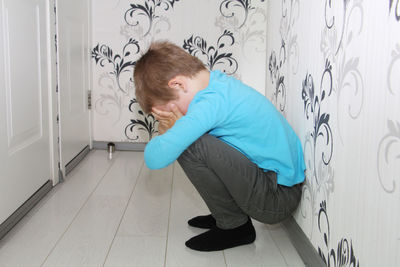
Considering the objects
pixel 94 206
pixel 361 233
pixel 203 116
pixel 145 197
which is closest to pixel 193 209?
pixel 145 197

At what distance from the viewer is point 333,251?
1073 mm

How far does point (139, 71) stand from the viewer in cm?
133

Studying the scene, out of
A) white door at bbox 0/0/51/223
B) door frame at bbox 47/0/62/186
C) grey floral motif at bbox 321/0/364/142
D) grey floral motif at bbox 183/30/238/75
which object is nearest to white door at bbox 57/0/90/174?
door frame at bbox 47/0/62/186

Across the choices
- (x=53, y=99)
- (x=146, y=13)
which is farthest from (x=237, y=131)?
(x=146, y=13)

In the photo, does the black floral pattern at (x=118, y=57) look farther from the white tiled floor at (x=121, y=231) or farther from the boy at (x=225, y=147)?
the boy at (x=225, y=147)

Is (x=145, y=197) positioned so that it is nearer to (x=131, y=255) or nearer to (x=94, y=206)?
(x=94, y=206)

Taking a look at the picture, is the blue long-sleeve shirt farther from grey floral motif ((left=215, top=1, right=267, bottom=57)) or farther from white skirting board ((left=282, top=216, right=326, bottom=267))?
grey floral motif ((left=215, top=1, right=267, bottom=57))

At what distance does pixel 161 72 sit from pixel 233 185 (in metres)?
0.39

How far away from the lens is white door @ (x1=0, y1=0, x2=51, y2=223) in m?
1.40

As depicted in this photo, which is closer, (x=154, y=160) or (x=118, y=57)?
(x=154, y=160)

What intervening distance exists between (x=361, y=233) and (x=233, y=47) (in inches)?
71.0

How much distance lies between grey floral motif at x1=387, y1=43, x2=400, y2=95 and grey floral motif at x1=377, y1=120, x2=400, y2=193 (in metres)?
0.06

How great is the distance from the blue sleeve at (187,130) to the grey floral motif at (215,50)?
53.9 inches

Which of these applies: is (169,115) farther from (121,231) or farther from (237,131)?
(121,231)
